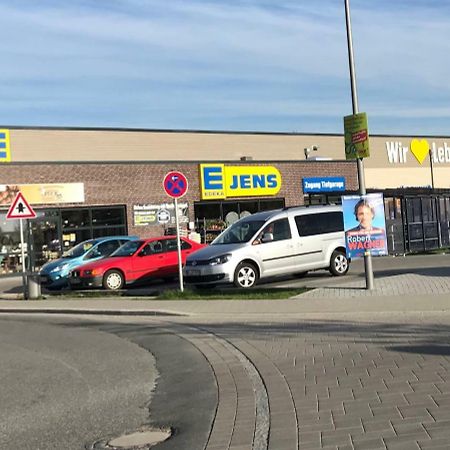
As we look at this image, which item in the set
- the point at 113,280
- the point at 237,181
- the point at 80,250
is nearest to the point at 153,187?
the point at 237,181

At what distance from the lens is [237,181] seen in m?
34.6

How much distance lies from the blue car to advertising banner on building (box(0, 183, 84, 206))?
730 cm

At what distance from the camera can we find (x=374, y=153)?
5334 centimetres

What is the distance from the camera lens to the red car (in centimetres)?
2011

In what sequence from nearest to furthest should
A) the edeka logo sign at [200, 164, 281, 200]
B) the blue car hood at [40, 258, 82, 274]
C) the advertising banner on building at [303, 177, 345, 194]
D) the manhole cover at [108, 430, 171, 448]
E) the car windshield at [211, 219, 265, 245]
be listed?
the manhole cover at [108, 430, 171, 448] → the car windshield at [211, 219, 265, 245] → the blue car hood at [40, 258, 82, 274] → the edeka logo sign at [200, 164, 281, 200] → the advertising banner on building at [303, 177, 345, 194]

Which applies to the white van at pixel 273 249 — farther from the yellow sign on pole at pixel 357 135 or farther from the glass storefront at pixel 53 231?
the glass storefront at pixel 53 231

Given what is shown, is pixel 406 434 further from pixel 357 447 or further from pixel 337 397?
pixel 337 397

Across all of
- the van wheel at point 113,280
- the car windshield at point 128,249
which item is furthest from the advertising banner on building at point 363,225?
the car windshield at point 128,249

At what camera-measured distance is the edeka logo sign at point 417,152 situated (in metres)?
54.8

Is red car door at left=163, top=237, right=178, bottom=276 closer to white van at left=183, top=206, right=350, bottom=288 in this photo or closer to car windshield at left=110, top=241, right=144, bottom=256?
car windshield at left=110, top=241, right=144, bottom=256

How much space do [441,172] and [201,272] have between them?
153ft

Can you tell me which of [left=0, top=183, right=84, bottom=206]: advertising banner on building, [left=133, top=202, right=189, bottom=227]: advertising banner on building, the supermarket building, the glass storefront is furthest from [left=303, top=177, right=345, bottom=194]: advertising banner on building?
[left=0, top=183, right=84, bottom=206]: advertising banner on building

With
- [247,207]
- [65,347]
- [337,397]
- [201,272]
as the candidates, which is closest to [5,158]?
[247,207]

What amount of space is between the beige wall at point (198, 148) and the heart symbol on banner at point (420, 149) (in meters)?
0.38
